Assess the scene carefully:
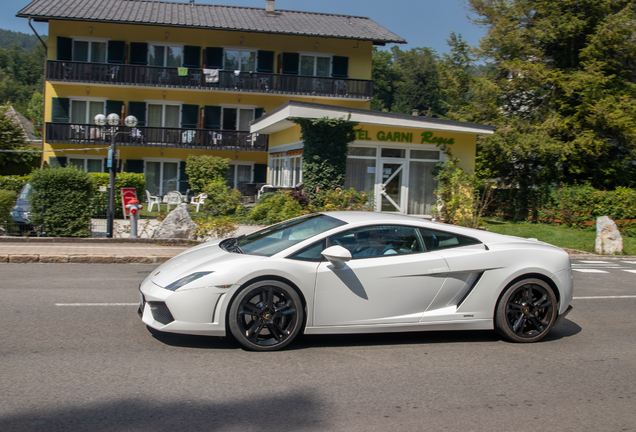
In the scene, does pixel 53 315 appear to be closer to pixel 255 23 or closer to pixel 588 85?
pixel 588 85

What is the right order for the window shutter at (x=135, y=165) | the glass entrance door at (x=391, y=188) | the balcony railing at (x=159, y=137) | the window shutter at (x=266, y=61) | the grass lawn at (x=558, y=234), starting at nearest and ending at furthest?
the grass lawn at (x=558, y=234) < the glass entrance door at (x=391, y=188) < the balcony railing at (x=159, y=137) < the window shutter at (x=135, y=165) < the window shutter at (x=266, y=61)

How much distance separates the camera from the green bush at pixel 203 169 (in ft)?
93.7

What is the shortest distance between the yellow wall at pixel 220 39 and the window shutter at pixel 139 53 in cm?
30

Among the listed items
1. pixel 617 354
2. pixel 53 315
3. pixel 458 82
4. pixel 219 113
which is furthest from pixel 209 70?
pixel 617 354

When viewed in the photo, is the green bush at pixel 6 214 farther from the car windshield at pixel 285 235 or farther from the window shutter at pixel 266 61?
the window shutter at pixel 266 61

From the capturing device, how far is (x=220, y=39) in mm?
32844

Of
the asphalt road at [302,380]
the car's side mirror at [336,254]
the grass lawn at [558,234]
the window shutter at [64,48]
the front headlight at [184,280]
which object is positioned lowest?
the asphalt road at [302,380]

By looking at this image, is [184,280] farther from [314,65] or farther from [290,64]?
[314,65]

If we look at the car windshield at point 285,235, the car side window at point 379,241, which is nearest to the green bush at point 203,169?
the car windshield at point 285,235

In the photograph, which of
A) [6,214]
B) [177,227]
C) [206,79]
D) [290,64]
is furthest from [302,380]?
[290,64]

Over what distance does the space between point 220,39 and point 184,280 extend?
30.2 meters

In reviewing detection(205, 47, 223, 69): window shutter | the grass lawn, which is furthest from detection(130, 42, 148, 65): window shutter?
the grass lawn

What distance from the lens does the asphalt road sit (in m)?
3.86

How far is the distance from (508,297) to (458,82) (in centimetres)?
2321
